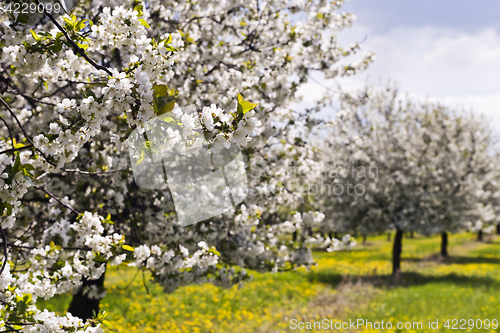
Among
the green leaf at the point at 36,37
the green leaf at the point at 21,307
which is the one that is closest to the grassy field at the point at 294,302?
the green leaf at the point at 21,307

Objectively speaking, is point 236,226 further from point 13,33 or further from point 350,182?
point 350,182

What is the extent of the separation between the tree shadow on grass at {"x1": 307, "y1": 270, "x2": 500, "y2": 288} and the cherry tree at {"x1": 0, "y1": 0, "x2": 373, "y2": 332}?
26.5 ft

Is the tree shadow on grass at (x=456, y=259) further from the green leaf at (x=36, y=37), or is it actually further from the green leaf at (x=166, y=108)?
the green leaf at (x=36, y=37)

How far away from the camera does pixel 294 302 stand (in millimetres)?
9109

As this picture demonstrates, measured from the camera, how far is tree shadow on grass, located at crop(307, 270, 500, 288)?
11609 millimetres

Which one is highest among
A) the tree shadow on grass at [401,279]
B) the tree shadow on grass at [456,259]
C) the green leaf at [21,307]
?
the green leaf at [21,307]

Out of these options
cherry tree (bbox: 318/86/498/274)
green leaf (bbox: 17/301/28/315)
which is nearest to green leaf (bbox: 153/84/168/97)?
green leaf (bbox: 17/301/28/315)

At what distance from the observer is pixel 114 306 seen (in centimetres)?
753

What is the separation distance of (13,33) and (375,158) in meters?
13.6

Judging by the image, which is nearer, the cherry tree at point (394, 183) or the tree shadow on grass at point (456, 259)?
the cherry tree at point (394, 183)

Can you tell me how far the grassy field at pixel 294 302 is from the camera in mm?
7039

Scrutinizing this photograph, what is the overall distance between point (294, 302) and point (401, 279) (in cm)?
535

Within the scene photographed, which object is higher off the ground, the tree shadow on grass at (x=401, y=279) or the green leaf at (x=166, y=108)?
the green leaf at (x=166, y=108)

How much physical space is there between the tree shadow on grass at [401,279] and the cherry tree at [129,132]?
8.06 metres
